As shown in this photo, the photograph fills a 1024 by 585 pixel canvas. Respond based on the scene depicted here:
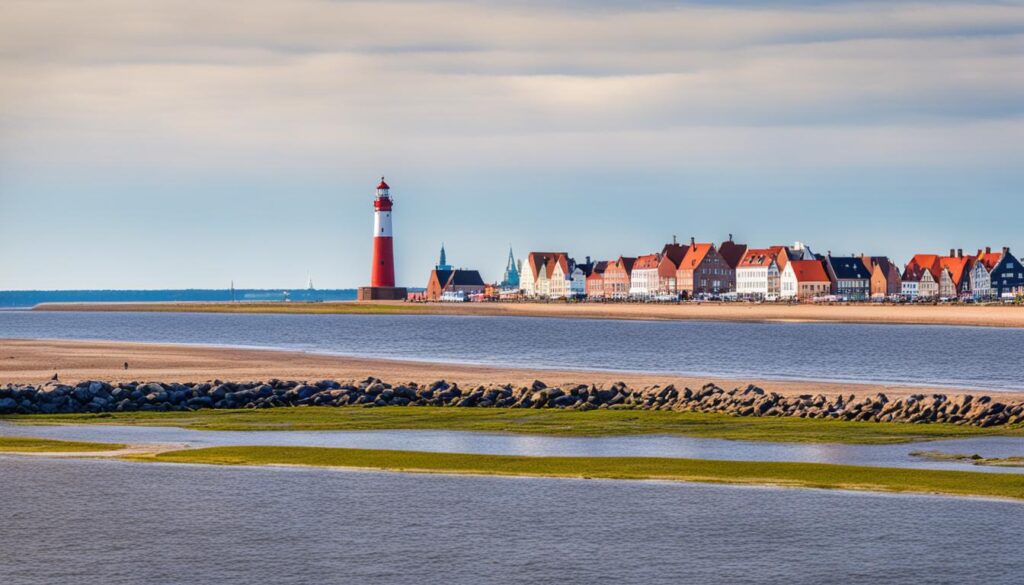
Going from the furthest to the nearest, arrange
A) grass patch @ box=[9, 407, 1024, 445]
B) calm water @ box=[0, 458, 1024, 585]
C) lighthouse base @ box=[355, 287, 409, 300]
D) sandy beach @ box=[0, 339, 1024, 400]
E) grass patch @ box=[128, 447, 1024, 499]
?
lighthouse base @ box=[355, 287, 409, 300] → sandy beach @ box=[0, 339, 1024, 400] → grass patch @ box=[9, 407, 1024, 445] → grass patch @ box=[128, 447, 1024, 499] → calm water @ box=[0, 458, 1024, 585]

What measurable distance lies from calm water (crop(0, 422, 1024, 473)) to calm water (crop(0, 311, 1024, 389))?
23740 millimetres

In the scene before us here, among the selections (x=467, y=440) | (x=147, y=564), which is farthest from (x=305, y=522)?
(x=467, y=440)

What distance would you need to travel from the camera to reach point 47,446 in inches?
1117

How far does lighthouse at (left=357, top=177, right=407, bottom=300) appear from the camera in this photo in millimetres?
162125

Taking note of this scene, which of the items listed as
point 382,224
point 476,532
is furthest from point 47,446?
point 382,224

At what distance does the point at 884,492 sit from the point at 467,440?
424 inches

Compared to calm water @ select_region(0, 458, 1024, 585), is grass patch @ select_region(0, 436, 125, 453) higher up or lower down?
higher up

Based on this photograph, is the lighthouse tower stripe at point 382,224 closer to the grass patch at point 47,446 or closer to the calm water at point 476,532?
the grass patch at point 47,446

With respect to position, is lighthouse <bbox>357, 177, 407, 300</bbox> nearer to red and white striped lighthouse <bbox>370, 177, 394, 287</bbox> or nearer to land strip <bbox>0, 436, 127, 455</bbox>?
red and white striped lighthouse <bbox>370, 177, 394, 287</bbox>

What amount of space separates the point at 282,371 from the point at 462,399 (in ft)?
54.9

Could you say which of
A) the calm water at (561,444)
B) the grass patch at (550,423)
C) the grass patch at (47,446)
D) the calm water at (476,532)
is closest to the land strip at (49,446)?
the grass patch at (47,446)

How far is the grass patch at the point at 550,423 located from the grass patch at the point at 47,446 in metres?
4.56

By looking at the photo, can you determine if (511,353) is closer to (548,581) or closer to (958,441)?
(958,441)

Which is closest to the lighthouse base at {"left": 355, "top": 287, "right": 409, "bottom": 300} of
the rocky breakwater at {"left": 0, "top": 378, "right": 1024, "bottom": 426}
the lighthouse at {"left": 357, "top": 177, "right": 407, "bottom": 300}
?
the lighthouse at {"left": 357, "top": 177, "right": 407, "bottom": 300}
